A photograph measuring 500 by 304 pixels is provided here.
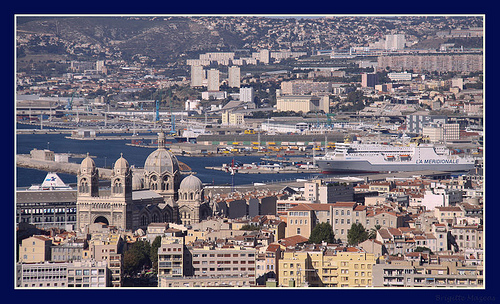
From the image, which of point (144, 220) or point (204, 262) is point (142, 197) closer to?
point (144, 220)

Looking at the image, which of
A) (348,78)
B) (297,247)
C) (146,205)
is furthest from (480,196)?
(348,78)

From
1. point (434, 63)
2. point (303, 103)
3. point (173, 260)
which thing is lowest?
point (173, 260)

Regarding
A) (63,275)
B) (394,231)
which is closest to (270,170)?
(394,231)

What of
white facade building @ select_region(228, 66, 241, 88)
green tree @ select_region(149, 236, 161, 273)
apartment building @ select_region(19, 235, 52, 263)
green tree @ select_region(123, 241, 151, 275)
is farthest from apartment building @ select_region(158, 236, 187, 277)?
white facade building @ select_region(228, 66, 241, 88)

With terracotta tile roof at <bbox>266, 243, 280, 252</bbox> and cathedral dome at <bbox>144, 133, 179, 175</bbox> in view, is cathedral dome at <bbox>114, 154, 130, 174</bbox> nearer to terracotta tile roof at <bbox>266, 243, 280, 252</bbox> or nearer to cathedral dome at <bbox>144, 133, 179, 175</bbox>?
cathedral dome at <bbox>144, 133, 179, 175</bbox>

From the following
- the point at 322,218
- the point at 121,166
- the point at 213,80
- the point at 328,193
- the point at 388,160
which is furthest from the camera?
the point at 213,80

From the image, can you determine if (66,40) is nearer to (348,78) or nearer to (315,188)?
(348,78)
